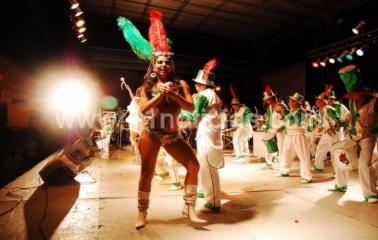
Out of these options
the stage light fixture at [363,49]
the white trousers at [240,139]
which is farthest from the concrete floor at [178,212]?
the stage light fixture at [363,49]

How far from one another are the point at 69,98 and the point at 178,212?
800 cm

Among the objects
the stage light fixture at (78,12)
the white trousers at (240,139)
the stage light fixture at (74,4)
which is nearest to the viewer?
the stage light fixture at (74,4)

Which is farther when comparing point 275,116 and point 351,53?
point 351,53

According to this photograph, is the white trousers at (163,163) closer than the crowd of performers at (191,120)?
No

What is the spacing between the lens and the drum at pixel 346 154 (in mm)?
4781

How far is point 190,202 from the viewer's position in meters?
3.65

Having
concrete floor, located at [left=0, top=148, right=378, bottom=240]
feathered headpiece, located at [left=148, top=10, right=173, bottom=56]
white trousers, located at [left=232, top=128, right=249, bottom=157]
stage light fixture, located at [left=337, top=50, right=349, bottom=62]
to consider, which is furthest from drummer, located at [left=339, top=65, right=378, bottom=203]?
stage light fixture, located at [left=337, top=50, right=349, bottom=62]

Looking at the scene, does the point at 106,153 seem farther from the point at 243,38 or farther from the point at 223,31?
the point at 243,38

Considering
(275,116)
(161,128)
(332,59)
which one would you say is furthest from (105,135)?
(332,59)

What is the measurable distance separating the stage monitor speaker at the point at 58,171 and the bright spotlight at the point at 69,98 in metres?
5.37

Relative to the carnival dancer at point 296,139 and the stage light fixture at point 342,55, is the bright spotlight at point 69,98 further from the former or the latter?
the stage light fixture at point 342,55

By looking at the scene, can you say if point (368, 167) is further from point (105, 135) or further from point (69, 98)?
point (69, 98)

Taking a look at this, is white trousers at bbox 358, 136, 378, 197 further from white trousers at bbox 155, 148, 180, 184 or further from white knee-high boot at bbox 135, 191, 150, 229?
white knee-high boot at bbox 135, 191, 150, 229

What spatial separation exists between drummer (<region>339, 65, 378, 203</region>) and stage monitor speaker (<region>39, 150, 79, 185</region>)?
16.7ft
